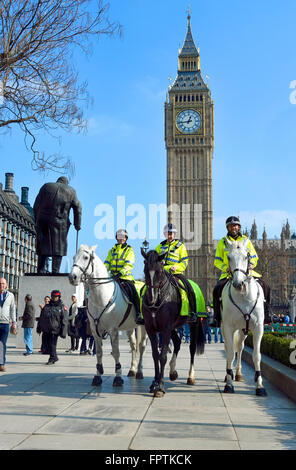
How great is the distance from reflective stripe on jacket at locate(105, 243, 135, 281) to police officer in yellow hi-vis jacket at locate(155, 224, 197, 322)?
73 centimetres

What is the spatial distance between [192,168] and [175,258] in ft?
300

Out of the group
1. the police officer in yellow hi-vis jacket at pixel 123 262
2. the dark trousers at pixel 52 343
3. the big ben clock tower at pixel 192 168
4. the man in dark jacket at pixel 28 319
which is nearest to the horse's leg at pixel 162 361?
the police officer in yellow hi-vis jacket at pixel 123 262

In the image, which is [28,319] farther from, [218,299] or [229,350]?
[229,350]

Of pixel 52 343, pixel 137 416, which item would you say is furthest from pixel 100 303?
pixel 52 343

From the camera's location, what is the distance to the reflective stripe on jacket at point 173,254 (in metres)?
9.13

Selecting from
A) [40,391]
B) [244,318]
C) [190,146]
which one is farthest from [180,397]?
[190,146]

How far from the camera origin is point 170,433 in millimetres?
5238

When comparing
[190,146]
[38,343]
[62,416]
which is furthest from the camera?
[190,146]

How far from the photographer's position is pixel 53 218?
16.1 meters

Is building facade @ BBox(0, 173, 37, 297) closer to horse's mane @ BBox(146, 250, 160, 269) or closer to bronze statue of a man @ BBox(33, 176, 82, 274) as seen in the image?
bronze statue of a man @ BBox(33, 176, 82, 274)

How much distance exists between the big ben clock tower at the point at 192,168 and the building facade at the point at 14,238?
27.9 metres

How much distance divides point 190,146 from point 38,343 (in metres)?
83.6

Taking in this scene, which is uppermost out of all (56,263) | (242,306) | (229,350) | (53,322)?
(56,263)

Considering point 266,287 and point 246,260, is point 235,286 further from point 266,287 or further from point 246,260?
point 266,287
